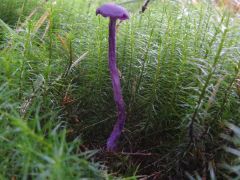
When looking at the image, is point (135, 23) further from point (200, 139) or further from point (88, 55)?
point (200, 139)

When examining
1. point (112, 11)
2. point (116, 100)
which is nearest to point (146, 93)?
point (116, 100)

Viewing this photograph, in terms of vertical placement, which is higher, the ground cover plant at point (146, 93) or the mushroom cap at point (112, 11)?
the mushroom cap at point (112, 11)

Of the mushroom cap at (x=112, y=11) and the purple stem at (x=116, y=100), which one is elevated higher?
the mushroom cap at (x=112, y=11)

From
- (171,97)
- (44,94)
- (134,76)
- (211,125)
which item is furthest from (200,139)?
(44,94)

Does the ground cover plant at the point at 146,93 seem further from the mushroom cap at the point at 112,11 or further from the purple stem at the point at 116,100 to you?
the mushroom cap at the point at 112,11

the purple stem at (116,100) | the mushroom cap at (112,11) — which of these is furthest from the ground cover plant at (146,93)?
the mushroom cap at (112,11)

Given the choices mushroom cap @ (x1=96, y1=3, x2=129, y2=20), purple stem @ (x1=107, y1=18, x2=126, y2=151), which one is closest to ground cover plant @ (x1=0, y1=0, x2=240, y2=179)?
purple stem @ (x1=107, y1=18, x2=126, y2=151)

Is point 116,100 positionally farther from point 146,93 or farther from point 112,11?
point 112,11

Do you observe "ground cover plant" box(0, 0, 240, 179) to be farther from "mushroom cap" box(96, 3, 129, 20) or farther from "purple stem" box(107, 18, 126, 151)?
"mushroom cap" box(96, 3, 129, 20)
